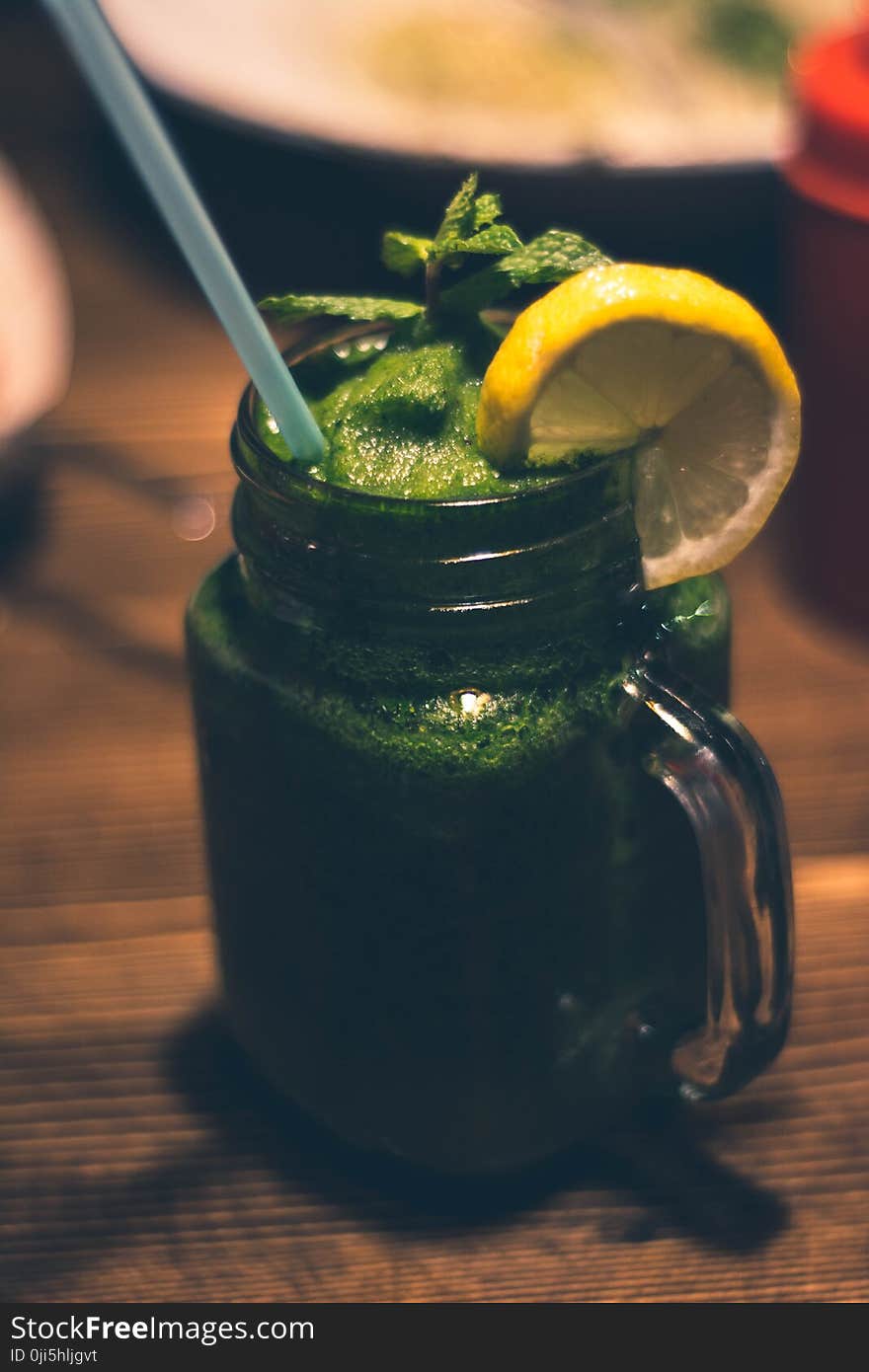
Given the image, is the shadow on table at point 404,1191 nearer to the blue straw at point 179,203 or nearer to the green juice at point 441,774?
the green juice at point 441,774

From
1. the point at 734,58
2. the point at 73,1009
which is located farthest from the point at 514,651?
the point at 734,58

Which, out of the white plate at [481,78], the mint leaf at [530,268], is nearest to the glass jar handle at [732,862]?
the mint leaf at [530,268]

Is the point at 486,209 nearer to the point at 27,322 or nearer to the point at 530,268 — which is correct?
the point at 530,268

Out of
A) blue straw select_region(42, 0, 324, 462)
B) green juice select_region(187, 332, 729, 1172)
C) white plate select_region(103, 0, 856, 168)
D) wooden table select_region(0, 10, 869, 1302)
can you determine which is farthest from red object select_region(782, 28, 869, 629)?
blue straw select_region(42, 0, 324, 462)

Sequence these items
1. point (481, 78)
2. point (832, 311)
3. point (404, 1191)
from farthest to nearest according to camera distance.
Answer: point (481, 78) < point (832, 311) < point (404, 1191)

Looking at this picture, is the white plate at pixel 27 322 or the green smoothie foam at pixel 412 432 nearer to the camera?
the green smoothie foam at pixel 412 432

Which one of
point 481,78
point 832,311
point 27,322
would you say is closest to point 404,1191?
point 832,311
